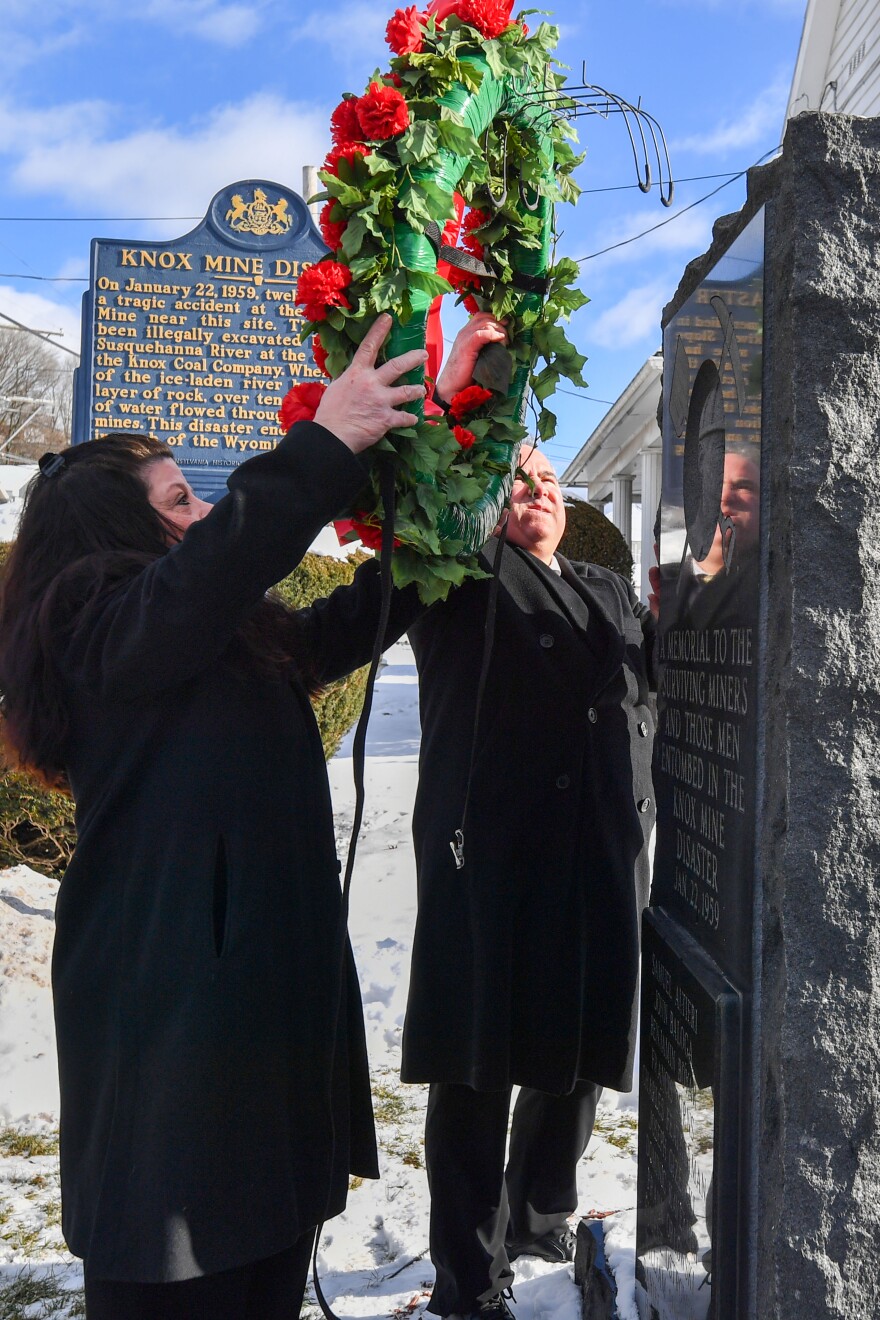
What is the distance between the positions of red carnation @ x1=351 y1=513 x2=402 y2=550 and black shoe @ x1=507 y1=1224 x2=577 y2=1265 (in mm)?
1736

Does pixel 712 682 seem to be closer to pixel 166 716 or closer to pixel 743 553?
pixel 743 553

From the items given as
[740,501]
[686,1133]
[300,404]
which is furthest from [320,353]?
[686,1133]

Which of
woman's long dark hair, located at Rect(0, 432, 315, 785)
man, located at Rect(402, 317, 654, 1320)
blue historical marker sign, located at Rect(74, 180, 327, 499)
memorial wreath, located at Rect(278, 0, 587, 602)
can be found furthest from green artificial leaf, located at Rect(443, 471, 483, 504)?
blue historical marker sign, located at Rect(74, 180, 327, 499)

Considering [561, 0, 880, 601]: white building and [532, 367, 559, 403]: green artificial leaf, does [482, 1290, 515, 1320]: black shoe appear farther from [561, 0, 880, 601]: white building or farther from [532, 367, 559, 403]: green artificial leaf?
[561, 0, 880, 601]: white building

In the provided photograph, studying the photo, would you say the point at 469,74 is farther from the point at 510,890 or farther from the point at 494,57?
the point at 510,890

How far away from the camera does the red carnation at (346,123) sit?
173cm

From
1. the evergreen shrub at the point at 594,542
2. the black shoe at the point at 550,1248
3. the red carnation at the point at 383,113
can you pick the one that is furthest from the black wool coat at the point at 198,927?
the evergreen shrub at the point at 594,542

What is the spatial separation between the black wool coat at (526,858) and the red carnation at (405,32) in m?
1.03

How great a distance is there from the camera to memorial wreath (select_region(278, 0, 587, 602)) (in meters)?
1.67

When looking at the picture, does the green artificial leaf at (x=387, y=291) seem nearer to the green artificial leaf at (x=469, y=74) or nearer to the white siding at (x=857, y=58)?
the green artificial leaf at (x=469, y=74)

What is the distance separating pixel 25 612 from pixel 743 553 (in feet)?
3.52

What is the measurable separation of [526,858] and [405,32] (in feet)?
5.18

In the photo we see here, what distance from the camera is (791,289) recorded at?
54.5 inches

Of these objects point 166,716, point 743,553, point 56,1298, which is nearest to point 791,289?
point 743,553
